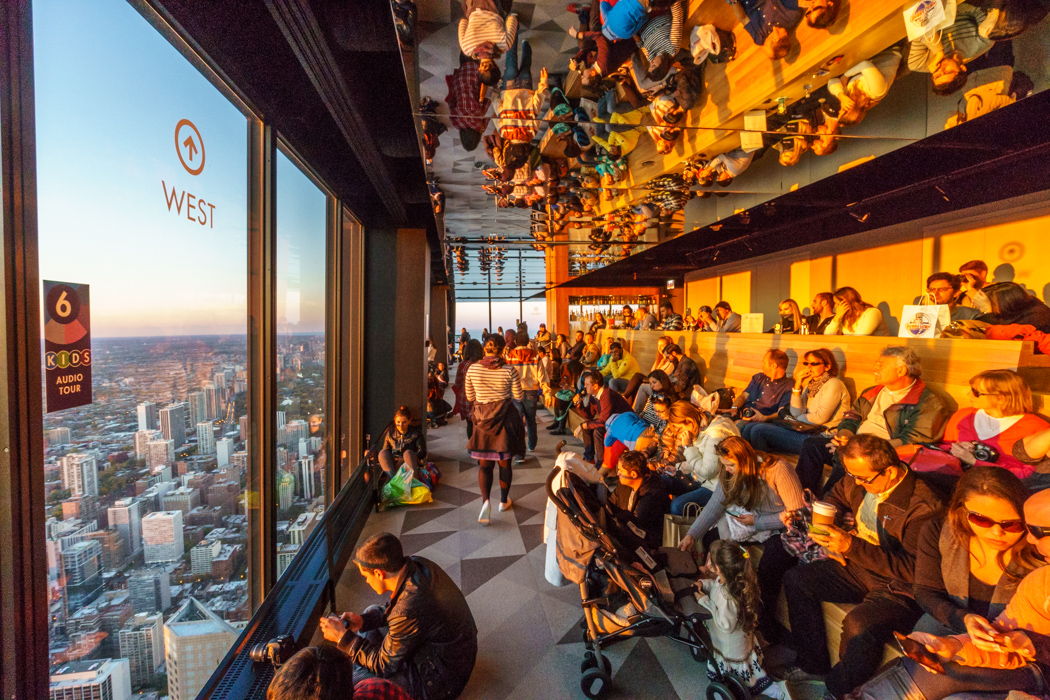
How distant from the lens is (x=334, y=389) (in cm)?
420

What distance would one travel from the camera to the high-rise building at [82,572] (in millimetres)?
1085

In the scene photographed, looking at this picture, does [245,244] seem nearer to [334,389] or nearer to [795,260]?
[334,389]

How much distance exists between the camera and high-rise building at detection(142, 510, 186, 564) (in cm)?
134

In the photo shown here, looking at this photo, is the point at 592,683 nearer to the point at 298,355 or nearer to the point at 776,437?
the point at 776,437

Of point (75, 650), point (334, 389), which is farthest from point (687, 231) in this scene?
point (75, 650)

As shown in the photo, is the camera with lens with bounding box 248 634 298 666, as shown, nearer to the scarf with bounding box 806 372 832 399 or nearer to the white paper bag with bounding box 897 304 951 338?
the scarf with bounding box 806 372 832 399

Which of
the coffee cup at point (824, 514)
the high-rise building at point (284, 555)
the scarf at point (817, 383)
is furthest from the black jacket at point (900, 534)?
the high-rise building at point (284, 555)

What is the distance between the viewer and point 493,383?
3.87 meters

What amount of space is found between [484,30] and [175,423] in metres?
3.18

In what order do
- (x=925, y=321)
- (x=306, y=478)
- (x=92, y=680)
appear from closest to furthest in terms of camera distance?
(x=92, y=680), (x=925, y=321), (x=306, y=478)


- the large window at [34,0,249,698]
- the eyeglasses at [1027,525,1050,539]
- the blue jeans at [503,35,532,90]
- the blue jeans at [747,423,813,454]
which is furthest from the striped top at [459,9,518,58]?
the eyeglasses at [1027,525,1050,539]

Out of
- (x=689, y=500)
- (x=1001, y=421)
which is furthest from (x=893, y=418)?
(x=689, y=500)

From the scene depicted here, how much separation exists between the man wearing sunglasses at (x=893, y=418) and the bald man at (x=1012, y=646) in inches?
44.2

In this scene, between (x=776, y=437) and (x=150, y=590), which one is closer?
(x=150, y=590)
